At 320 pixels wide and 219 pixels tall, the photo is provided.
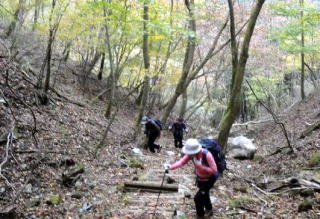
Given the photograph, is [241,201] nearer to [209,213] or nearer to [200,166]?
[209,213]

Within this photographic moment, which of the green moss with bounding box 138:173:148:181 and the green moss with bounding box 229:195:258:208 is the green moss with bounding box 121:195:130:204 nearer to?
the green moss with bounding box 138:173:148:181

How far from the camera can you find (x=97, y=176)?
30.1 ft

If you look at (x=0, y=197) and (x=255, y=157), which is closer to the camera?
(x=0, y=197)

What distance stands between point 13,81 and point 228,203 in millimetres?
8934

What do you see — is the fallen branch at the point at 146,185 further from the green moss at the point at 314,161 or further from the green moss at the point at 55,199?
the green moss at the point at 314,161

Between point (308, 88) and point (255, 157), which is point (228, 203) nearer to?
point (255, 157)

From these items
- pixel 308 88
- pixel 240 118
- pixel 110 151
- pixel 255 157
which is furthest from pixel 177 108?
pixel 110 151

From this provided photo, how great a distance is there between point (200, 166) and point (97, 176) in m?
4.07

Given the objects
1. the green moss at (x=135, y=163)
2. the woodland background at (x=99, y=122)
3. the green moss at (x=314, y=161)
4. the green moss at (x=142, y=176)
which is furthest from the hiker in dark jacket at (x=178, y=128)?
the green moss at (x=314, y=161)

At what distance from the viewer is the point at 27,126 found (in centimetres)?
944

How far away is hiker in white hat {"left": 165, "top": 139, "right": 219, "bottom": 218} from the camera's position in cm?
606

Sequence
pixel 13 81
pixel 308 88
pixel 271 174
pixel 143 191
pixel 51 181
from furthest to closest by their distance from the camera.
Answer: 1. pixel 308 88
2. pixel 13 81
3. pixel 271 174
4. pixel 143 191
5. pixel 51 181

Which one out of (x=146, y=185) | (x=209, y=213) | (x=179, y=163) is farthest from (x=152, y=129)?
(x=179, y=163)

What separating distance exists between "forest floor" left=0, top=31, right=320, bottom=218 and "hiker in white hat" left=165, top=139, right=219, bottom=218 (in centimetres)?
49
